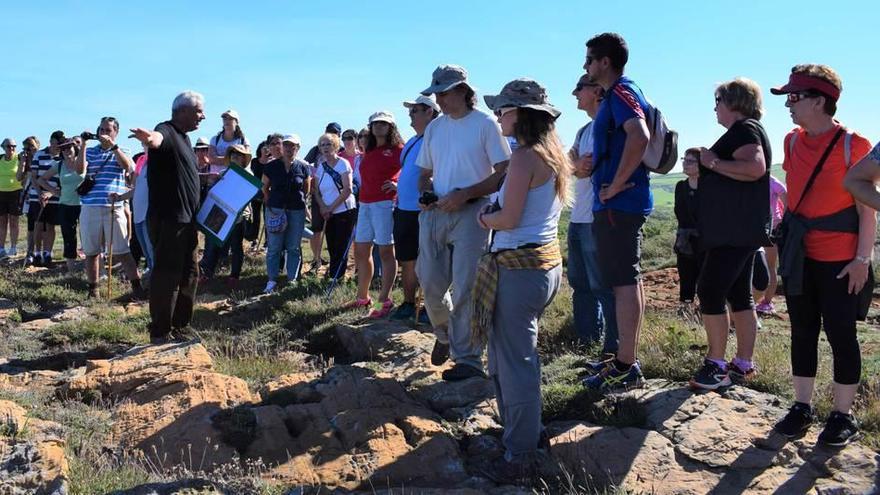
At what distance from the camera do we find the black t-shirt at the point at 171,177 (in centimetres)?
648

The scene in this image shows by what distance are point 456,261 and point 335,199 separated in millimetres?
4771

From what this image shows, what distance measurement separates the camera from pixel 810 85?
4.07 m

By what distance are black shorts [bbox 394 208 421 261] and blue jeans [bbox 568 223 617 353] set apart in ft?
5.08

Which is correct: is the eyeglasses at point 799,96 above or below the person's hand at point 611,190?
above

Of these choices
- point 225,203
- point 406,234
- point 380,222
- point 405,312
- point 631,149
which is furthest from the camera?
point 380,222

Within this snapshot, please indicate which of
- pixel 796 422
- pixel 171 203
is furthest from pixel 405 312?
pixel 796 422

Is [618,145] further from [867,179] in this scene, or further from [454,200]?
[867,179]

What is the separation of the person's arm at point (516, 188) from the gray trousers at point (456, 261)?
135 cm

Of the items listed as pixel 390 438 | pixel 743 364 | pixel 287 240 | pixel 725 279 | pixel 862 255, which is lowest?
pixel 390 438

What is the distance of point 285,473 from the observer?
13.4 ft

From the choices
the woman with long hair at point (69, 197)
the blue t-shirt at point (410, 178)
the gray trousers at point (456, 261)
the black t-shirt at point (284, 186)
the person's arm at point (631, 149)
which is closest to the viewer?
the person's arm at point (631, 149)

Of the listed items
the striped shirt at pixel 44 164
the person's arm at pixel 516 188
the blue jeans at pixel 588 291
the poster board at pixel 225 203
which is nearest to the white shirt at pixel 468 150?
the blue jeans at pixel 588 291

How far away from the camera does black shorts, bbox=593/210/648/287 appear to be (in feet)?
15.3

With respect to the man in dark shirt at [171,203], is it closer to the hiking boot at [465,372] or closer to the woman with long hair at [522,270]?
the hiking boot at [465,372]
